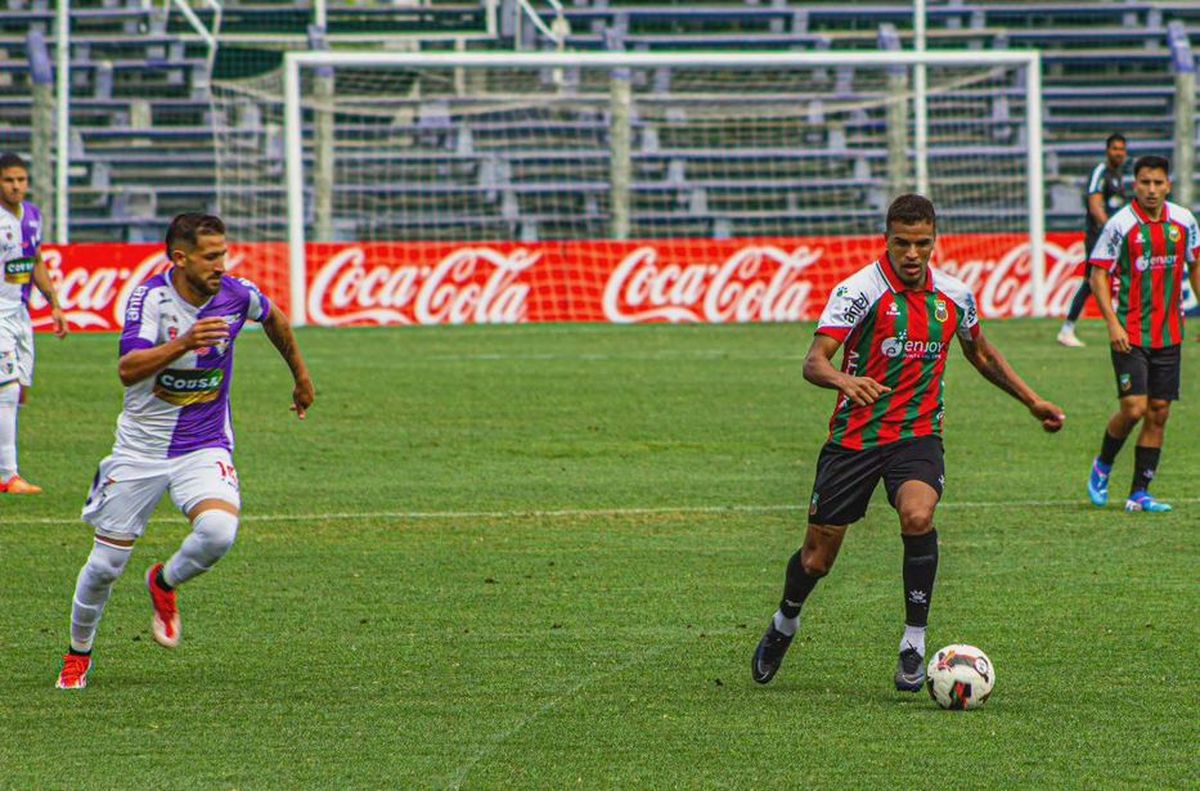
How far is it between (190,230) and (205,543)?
1191mm

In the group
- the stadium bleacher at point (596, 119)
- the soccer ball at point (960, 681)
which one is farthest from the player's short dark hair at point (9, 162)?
the stadium bleacher at point (596, 119)

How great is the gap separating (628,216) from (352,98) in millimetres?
4492

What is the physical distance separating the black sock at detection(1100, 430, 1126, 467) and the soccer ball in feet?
18.1

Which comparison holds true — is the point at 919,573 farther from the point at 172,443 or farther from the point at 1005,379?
the point at 172,443

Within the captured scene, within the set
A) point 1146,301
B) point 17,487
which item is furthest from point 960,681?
point 17,487

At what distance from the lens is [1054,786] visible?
592 cm

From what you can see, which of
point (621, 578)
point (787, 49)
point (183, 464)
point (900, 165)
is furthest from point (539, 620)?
point (787, 49)

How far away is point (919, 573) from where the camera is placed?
7.22 meters

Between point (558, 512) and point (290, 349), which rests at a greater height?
point (290, 349)

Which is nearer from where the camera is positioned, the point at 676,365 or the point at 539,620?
the point at 539,620

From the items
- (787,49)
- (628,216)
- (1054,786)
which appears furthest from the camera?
(787,49)

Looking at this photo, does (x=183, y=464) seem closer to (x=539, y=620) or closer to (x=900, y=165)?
(x=539, y=620)

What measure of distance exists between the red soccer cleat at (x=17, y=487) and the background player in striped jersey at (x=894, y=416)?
23.0ft

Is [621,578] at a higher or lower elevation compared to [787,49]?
lower
